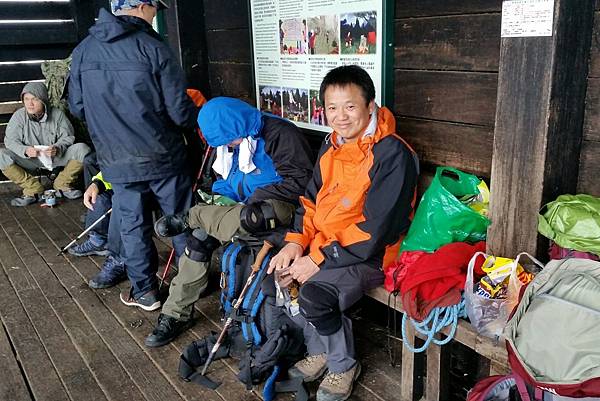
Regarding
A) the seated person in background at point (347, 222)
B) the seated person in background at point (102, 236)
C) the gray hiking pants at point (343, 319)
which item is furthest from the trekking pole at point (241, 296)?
the seated person in background at point (102, 236)

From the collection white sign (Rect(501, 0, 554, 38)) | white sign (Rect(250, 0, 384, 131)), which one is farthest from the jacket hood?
white sign (Rect(501, 0, 554, 38))

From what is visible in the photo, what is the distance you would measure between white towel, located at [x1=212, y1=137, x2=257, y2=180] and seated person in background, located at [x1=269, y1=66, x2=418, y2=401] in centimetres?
53

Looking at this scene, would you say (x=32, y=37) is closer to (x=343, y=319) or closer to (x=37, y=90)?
(x=37, y=90)

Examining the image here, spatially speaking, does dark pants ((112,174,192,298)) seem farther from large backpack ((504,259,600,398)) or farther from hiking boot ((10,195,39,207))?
hiking boot ((10,195,39,207))

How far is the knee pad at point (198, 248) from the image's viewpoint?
2.95 meters

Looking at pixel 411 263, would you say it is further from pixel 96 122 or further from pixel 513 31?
pixel 96 122

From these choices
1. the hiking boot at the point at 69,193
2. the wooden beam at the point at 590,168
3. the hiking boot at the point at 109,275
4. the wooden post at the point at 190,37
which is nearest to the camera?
the wooden beam at the point at 590,168

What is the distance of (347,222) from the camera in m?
2.45

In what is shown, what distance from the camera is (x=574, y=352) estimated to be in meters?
1.55

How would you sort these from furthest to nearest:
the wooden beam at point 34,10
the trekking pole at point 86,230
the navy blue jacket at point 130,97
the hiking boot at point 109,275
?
the wooden beam at point 34,10
the trekking pole at point 86,230
the hiking boot at point 109,275
the navy blue jacket at point 130,97

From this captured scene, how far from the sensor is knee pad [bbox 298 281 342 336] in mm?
2311

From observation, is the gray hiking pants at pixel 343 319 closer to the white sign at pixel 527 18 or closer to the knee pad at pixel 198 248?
the knee pad at pixel 198 248

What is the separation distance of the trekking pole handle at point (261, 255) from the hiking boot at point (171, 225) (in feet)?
1.86

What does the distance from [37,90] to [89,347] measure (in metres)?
3.88
